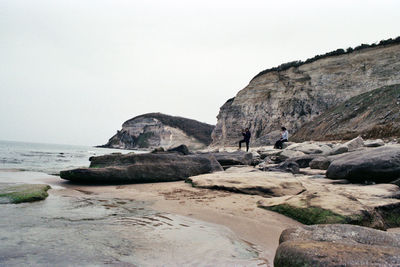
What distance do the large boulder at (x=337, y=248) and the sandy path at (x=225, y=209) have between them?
31cm

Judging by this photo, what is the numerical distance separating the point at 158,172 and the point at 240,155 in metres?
4.25

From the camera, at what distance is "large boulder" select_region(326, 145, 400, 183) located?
15.0 feet

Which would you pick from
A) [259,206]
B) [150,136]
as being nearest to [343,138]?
[259,206]

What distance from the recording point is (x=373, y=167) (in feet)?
15.3

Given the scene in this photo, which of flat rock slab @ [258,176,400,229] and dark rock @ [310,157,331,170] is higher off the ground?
dark rock @ [310,157,331,170]

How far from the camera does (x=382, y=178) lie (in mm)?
4637

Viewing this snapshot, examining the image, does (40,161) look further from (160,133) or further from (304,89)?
(160,133)

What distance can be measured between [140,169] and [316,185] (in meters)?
3.85

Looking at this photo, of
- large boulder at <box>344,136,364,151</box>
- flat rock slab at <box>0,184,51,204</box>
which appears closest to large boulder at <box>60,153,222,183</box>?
flat rock slab at <box>0,184,51,204</box>

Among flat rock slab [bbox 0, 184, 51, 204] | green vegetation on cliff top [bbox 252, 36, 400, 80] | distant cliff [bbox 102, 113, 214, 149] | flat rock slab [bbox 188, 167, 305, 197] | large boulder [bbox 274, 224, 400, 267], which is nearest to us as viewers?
large boulder [bbox 274, 224, 400, 267]

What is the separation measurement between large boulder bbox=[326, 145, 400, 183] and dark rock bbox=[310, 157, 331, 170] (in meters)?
1.67

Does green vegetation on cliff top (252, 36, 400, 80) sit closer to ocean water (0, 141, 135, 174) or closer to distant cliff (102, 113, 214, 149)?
ocean water (0, 141, 135, 174)

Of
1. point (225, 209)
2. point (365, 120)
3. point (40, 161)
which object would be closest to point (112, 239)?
point (225, 209)

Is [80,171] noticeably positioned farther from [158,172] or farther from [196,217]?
[196,217]
